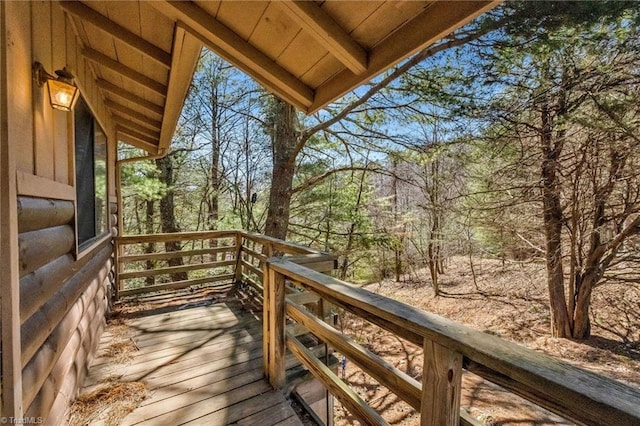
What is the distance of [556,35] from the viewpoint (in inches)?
118

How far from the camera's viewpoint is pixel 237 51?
6.09ft

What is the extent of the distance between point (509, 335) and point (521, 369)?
7.13 m

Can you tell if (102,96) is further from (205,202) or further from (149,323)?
(205,202)

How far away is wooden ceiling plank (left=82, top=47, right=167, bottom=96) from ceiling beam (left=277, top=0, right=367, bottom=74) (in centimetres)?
210

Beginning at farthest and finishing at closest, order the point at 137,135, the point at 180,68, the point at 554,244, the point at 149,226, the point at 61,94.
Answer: the point at 149,226, the point at 554,244, the point at 137,135, the point at 180,68, the point at 61,94

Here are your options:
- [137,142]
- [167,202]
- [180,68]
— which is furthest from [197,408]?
[167,202]

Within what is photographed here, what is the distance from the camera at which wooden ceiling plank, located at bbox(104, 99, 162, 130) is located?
371cm

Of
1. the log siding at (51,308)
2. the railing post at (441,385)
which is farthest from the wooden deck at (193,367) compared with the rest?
the railing post at (441,385)

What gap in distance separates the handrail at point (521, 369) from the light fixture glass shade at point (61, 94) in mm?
1950

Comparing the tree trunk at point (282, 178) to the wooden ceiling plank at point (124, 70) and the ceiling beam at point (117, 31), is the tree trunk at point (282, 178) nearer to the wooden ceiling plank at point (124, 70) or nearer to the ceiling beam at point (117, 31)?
the wooden ceiling plank at point (124, 70)

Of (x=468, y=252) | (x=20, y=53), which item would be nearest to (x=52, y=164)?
(x=20, y=53)

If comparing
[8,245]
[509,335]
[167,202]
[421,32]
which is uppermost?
[421,32]

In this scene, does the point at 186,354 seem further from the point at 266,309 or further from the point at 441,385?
the point at 441,385

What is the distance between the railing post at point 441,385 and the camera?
0.91m
